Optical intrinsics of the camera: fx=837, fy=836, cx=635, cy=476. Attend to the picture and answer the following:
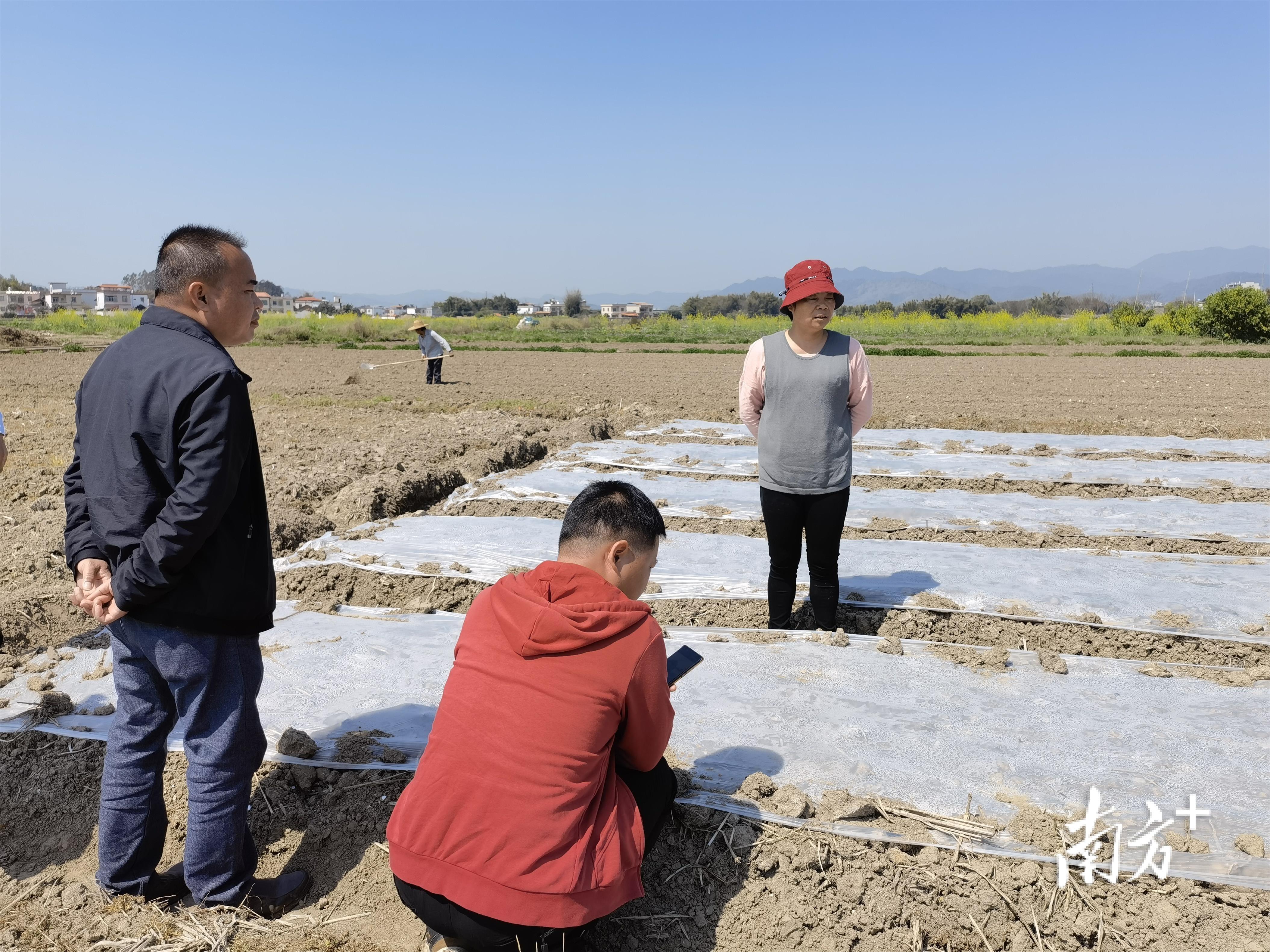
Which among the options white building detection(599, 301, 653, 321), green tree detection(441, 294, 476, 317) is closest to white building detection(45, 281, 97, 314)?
green tree detection(441, 294, 476, 317)

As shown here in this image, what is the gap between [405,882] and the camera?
69.6 inches

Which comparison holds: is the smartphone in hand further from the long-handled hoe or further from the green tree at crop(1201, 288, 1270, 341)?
the green tree at crop(1201, 288, 1270, 341)

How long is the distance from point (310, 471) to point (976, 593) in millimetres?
5327

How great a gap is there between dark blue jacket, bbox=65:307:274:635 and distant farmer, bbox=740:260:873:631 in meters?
2.13

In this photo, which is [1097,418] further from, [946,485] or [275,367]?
[275,367]

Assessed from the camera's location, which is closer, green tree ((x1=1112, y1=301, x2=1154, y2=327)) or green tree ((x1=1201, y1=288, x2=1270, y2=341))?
green tree ((x1=1201, y1=288, x2=1270, y2=341))

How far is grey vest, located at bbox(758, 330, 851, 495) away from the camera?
11.5 ft

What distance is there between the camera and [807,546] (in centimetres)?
363

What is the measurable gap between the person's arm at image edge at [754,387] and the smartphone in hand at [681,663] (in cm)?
153

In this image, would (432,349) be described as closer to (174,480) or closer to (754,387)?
(754,387)

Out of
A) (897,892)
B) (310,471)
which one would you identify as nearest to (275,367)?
(310,471)

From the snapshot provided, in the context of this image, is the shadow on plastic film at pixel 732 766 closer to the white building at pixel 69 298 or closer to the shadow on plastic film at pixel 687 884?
the shadow on plastic film at pixel 687 884

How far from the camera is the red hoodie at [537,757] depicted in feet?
5.44

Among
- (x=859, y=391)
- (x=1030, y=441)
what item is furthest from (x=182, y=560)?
(x=1030, y=441)
